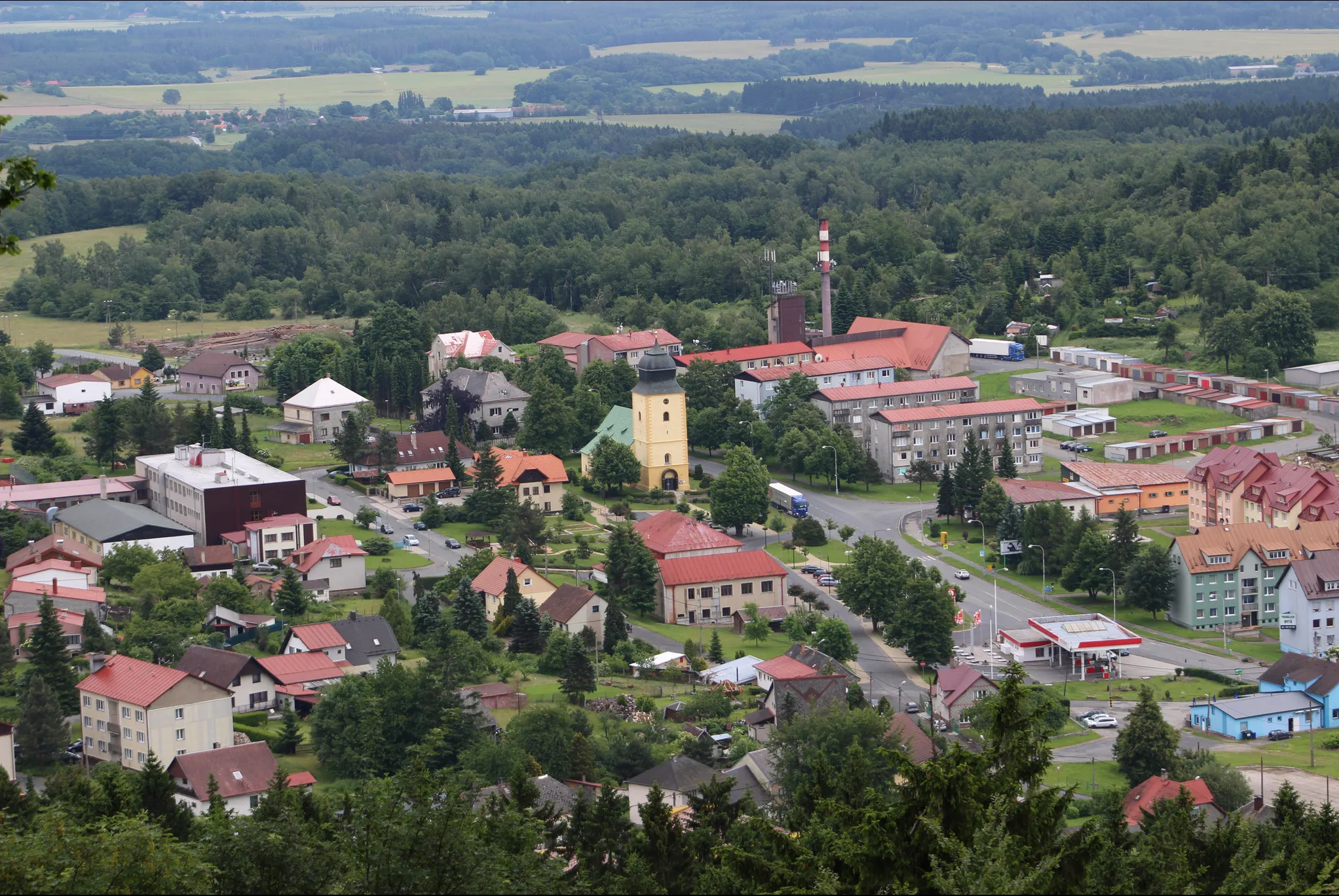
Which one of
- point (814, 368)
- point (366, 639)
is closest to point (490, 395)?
point (814, 368)

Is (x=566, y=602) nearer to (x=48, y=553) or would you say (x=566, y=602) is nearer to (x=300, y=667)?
(x=300, y=667)

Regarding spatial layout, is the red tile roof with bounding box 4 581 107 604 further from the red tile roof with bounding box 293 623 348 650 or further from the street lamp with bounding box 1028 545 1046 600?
the street lamp with bounding box 1028 545 1046 600

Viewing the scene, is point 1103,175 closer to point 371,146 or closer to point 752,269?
point 752,269

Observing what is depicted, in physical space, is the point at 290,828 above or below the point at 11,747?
above

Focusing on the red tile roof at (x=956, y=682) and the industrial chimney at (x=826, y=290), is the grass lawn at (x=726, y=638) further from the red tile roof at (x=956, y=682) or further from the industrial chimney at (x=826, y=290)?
the industrial chimney at (x=826, y=290)

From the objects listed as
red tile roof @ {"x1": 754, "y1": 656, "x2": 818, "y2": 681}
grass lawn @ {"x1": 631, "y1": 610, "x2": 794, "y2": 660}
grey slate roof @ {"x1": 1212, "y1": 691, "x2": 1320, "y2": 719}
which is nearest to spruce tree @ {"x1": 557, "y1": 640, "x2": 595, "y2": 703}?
red tile roof @ {"x1": 754, "y1": 656, "x2": 818, "y2": 681}

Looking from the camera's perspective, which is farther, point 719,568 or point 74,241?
point 74,241

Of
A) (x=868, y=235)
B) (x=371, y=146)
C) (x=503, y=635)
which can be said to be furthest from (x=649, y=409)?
(x=371, y=146)
